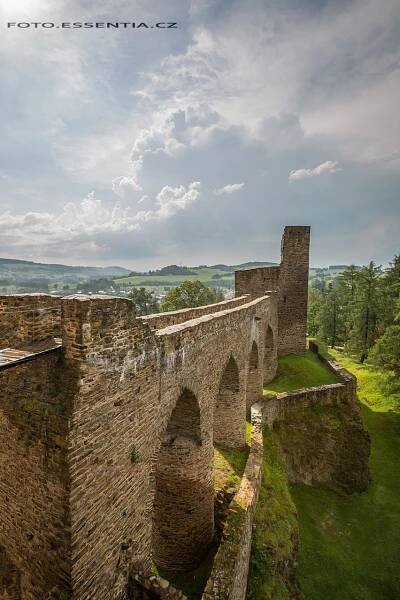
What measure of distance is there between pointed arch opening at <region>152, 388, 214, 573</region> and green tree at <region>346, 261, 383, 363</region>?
27283 mm

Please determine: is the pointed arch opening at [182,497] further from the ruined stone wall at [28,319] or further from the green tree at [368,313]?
the green tree at [368,313]

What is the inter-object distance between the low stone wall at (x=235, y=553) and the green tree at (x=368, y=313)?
2523 centimetres

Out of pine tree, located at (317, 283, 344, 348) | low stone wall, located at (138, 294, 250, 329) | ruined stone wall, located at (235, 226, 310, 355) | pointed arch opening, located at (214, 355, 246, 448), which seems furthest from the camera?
pine tree, located at (317, 283, 344, 348)

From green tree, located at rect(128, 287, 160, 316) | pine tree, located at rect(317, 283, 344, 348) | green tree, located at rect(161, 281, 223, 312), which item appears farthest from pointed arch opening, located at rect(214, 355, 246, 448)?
green tree, located at rect(128, 287, 160, 316)

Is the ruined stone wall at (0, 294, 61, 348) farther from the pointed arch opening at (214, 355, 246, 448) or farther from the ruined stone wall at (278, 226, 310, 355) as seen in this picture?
the ruined stone wall at (278, 226, 310, 355)

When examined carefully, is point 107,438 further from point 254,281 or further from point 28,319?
point 254,281

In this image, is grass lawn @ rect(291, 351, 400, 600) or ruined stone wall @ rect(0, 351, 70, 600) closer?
ruined stone wall @ rect(0, 351, 70, 600)

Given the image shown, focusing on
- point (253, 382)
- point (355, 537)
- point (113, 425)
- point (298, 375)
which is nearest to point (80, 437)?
point (113, 425)

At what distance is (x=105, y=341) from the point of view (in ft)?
18.3

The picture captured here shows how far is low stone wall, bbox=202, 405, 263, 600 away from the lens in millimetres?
7574

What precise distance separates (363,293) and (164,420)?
3187 cm

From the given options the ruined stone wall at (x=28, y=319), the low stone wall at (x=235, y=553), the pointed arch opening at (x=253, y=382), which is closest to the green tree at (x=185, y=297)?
the pointed arch opening at (x=253, y=382)

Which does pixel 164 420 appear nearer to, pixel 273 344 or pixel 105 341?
pixel 105 341

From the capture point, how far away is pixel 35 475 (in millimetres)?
5379
